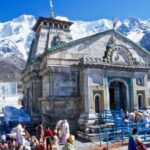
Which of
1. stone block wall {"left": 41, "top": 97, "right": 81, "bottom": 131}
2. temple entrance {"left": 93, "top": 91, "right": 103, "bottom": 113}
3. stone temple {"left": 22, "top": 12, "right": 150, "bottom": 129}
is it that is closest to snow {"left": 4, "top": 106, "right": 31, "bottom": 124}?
stone temple {"left": 22, "top": 12, "right": 150, "bottom": 129}

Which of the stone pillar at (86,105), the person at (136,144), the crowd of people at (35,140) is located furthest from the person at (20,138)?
the person at (136,144)

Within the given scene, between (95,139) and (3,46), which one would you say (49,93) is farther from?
(3,46)

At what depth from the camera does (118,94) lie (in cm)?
2262

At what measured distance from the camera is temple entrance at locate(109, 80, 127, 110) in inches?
880

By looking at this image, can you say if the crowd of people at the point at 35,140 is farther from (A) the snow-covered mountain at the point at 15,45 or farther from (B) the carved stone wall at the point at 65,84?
(A) the snow-covered mountain at the point at 15,45

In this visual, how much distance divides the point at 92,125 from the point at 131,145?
10.1 metres

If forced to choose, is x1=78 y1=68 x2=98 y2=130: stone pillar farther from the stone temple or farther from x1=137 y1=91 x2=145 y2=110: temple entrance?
x1=137 y1=91 x2=145 y2=110: temple entrance

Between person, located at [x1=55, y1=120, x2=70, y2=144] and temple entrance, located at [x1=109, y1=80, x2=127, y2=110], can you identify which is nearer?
person, located at [x1=55, y1=120, x2=70, y2=144]

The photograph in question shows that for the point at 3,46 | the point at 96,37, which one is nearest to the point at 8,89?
the point at 96,37

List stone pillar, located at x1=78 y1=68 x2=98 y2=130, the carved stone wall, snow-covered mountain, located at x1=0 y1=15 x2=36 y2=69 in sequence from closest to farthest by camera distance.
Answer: stone pillar, located at x1=78 y1=68 x2=98 y2=130, the carved stone wall, snow-covered mountain, located at x1=0 y1=15 x2=36 y2=69

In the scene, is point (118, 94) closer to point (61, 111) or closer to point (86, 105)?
Answer: point (86, 105)

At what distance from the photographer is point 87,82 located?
20.2 m

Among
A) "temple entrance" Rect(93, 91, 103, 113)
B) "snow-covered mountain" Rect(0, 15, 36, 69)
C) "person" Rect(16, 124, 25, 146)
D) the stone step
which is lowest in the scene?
the stone step

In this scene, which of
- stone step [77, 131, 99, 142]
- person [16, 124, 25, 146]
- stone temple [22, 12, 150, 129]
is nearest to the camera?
person [16, 124, 25, 146]
